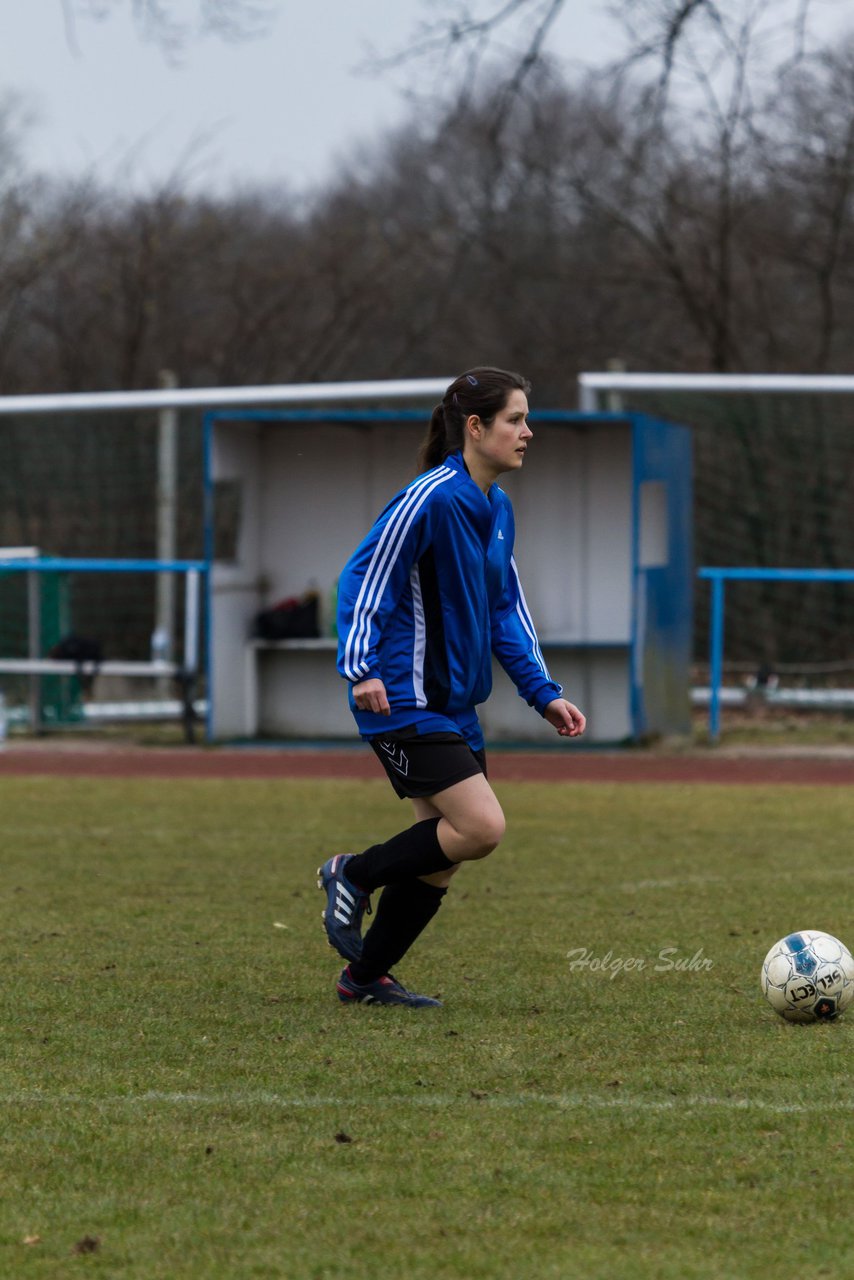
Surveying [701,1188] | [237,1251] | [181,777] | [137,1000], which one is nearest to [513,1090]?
[701,1188]

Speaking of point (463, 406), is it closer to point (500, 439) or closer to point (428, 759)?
point (500, 439)

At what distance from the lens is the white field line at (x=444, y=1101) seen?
4016mm

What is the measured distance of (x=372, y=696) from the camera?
476 centimetres

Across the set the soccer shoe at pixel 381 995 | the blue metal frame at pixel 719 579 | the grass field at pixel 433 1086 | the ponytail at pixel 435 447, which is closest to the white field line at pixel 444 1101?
the grass field at pixel 433 1086

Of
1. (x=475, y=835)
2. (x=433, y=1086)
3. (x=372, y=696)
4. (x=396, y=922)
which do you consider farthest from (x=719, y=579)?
(x=433, y=1086)

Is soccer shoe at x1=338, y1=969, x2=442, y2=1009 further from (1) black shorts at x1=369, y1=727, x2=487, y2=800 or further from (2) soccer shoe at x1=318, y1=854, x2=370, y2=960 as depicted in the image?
(1) black shorts at x1=369, y1=727, x2=487, y2=800

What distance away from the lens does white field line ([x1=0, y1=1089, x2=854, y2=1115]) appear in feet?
13.2

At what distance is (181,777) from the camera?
1253 cm

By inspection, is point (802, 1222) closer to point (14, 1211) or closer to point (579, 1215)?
point (579, 1215)

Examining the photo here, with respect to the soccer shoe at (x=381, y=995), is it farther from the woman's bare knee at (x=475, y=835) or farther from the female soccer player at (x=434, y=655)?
the woman's bare knee at (x=475, y=835)

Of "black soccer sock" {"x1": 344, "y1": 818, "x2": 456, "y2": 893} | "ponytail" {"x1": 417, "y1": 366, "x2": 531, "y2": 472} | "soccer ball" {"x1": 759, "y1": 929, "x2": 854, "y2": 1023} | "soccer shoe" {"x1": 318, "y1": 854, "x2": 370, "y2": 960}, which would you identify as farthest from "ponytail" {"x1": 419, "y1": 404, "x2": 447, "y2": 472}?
"soccer ball" {"x1": 759, "y1": 929, "x2": 854, "y2": 1023}

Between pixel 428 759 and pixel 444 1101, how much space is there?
1.10m

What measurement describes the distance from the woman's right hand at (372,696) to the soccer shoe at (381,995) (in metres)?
0.92

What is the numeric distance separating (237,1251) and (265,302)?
25.3 m
